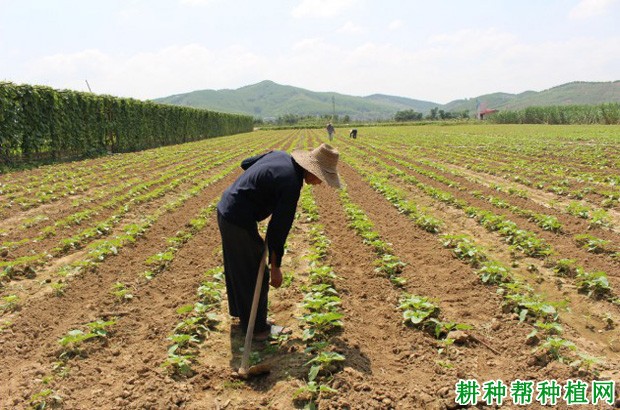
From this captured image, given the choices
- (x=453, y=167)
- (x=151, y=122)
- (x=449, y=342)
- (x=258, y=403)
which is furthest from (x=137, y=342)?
(x=151, y=122)

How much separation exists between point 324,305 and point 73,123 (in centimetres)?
2081

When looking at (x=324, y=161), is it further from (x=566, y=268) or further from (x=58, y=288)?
(x=566, y=268)

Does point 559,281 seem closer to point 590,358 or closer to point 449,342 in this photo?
point 590,358

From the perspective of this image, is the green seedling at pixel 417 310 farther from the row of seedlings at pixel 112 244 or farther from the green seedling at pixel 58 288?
the row of seedlings at pixel 112 244

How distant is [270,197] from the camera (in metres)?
3.88

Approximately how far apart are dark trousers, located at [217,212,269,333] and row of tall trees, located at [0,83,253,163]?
16.6 m

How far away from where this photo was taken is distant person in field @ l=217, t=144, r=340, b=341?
3.70 m

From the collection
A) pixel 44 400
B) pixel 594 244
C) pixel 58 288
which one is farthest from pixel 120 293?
pixel 594 244

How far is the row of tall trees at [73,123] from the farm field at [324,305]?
28.6 ft

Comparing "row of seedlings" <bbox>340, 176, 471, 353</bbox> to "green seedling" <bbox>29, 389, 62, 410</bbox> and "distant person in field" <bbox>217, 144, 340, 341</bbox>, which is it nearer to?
"distant person in field" <bbox>217, 144, 340, 341</bbox>

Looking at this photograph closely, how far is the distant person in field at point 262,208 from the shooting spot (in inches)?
145

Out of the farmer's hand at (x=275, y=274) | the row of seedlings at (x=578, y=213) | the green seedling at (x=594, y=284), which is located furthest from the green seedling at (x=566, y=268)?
the farmer's hand at (x=275, y=274)

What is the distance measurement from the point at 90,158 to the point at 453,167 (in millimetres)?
17854

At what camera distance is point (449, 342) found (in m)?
3.88
